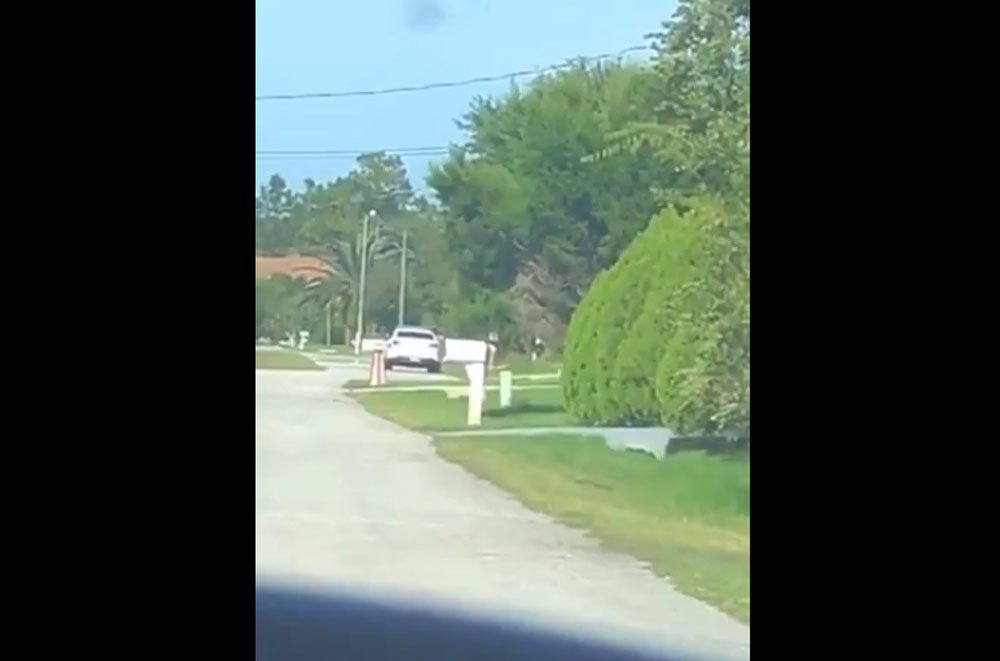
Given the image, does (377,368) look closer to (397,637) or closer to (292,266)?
(292,266)

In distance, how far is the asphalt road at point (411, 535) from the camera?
1.87 m

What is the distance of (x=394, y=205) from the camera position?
188cm

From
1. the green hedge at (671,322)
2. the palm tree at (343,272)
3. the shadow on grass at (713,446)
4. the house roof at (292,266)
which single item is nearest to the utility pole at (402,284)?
the palm tree at (343,272)

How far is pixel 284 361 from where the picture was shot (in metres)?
1.85

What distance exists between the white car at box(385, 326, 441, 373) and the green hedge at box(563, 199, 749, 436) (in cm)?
19

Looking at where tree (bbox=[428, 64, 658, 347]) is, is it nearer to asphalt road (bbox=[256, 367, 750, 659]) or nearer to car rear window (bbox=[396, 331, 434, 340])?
car rear window (bbox=[396, 331, 434, 340])

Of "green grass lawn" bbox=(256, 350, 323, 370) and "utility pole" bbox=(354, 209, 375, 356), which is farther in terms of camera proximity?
"utility pole" bbox=(354, 209, 375, 356)

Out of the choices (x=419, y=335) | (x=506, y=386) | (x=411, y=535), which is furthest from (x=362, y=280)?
(x=411, y=535)

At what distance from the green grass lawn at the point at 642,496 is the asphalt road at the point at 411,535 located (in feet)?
0.09

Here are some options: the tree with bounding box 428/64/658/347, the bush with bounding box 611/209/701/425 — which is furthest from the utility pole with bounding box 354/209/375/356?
the bush with bounding box 611/209/701/425

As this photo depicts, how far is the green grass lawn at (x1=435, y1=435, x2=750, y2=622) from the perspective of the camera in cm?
177

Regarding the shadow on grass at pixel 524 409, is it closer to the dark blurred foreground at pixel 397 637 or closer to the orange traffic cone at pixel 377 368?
the orange traffic cone at pixel 377 368
